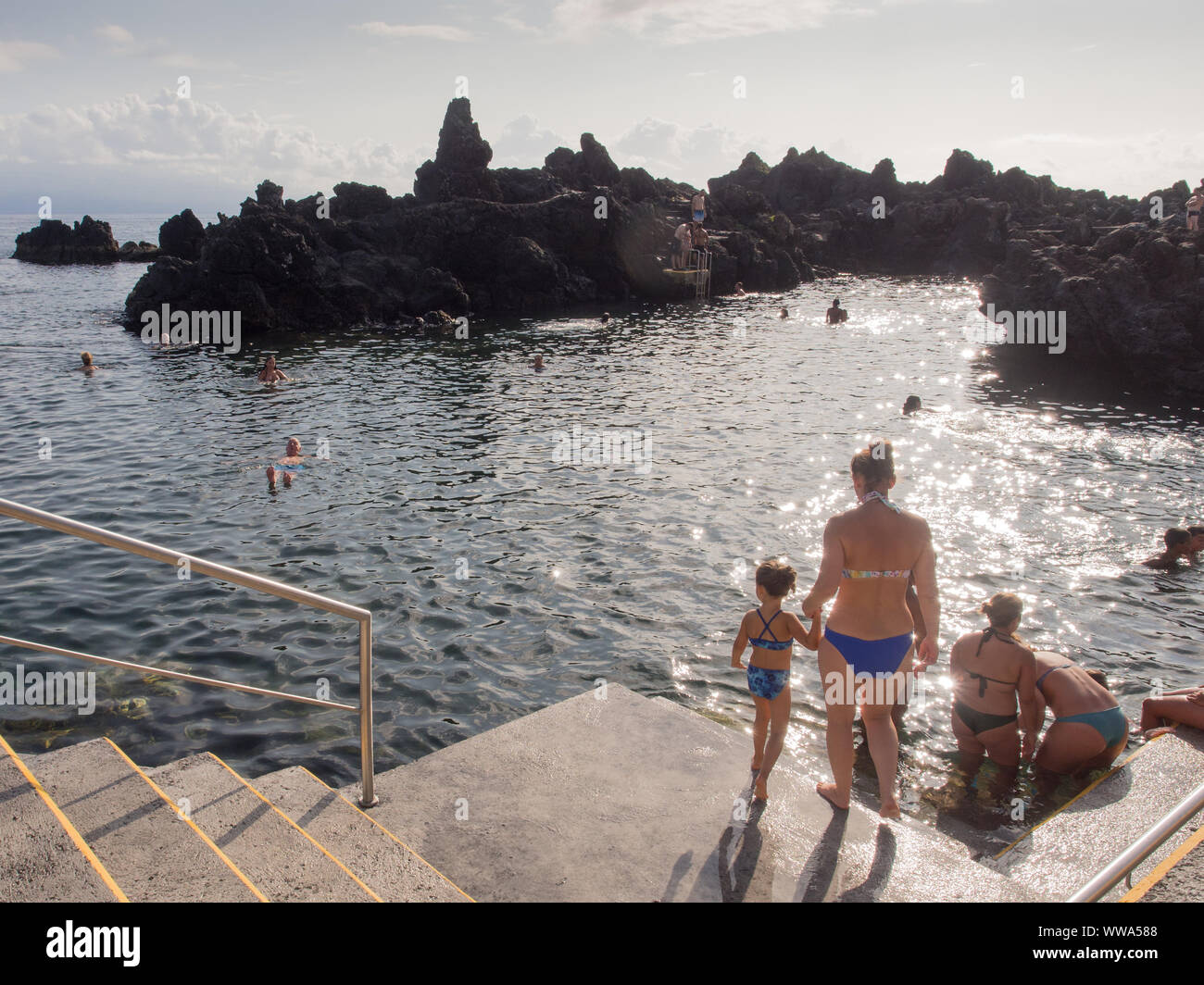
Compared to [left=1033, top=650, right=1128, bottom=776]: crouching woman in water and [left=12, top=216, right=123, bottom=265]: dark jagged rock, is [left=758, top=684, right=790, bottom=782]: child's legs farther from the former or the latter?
[left=12, top=216, right=123, bottom=265]: dark jagged rock

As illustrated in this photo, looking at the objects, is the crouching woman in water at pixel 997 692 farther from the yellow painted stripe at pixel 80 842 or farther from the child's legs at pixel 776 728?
the yellow painted stripe at pixel 80 842

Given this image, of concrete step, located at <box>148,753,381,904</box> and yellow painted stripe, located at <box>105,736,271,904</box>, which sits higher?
yellow painted stripe, located at <box>105,736,271,904</box>

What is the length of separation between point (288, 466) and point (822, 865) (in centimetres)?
1430

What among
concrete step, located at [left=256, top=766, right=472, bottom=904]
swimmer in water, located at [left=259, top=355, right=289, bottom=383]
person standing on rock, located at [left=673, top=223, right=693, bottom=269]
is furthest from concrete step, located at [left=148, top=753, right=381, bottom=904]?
person standing on rock, located at [left=673, top=223, right=693, bottom=269]

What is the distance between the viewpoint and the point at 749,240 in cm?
6391

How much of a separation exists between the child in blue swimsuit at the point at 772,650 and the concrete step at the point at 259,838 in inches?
111

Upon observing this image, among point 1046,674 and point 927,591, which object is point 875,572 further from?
point 1046,674

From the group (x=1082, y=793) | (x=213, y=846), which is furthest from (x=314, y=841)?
(x=1082, y=793)

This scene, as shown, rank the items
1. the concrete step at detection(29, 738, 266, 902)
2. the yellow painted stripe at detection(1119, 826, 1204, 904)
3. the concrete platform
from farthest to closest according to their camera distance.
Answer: the concrete platform
the yellow painted stripe at detection(1119, 826, 1204, 904)
the concrete step at detection(29, 738, 266, 902)

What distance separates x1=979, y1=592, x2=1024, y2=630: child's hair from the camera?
700 centimetres

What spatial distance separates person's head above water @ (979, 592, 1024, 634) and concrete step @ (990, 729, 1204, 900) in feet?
4.49

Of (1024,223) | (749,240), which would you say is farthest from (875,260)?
(749,240)

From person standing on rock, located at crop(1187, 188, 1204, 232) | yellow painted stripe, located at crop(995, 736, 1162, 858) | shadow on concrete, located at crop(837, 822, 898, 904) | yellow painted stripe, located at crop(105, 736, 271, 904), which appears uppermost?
person standing on rock, located at crop(1187, 188, 1204, 232)

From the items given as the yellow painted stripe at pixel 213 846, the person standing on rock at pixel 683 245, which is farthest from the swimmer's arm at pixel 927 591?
the person standing on rock at pixel 683 245
